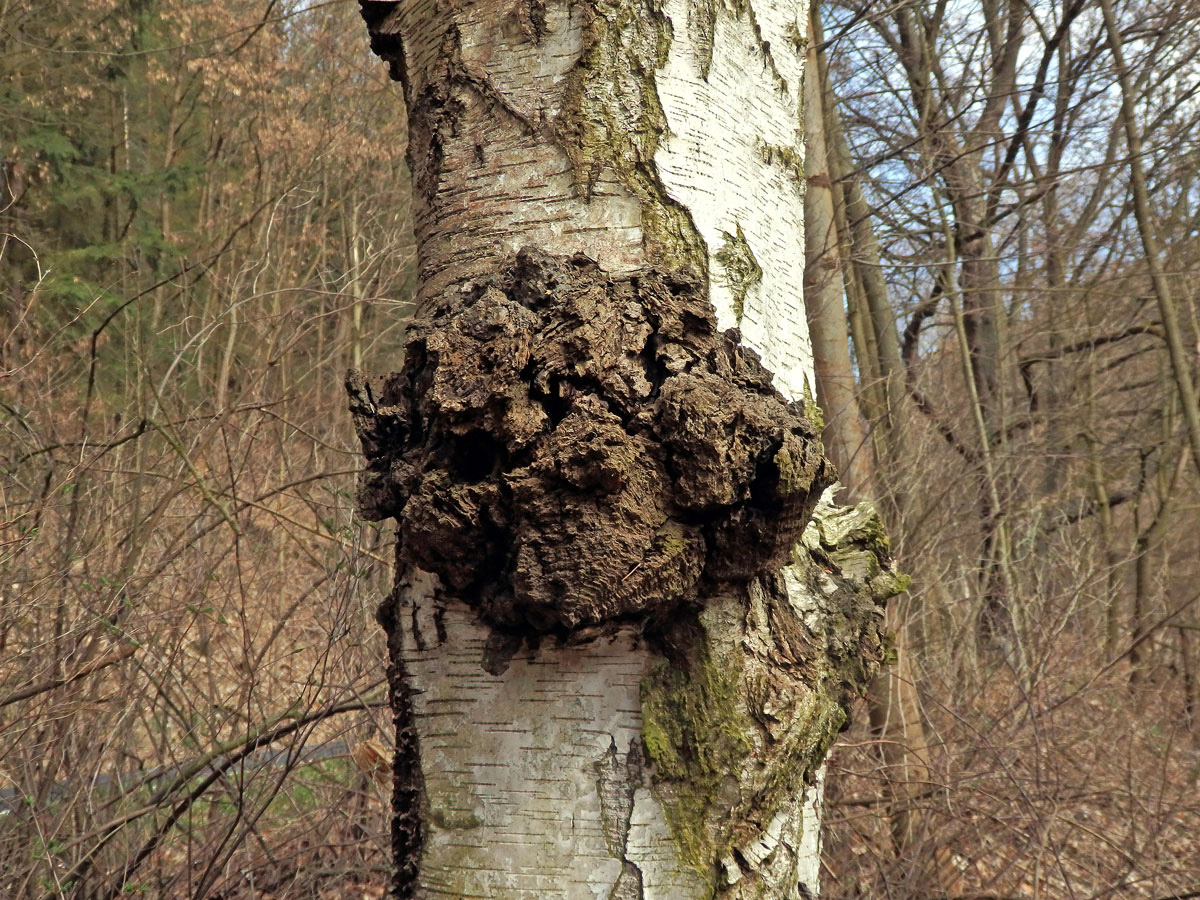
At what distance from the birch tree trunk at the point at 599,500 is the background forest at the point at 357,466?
76.8 inches

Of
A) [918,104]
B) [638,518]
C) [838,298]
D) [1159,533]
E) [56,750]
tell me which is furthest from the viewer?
[1159,533]

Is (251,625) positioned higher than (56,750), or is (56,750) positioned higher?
(251,625)

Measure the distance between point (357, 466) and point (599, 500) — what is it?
151 inches

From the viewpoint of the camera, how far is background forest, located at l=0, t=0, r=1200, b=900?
325cm

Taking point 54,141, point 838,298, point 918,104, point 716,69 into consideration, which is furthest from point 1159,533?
point 54,141

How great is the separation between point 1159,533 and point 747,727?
29.0 ft

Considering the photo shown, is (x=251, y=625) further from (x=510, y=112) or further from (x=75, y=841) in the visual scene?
(x=510, y=112)

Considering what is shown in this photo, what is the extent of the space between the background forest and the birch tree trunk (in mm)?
1950

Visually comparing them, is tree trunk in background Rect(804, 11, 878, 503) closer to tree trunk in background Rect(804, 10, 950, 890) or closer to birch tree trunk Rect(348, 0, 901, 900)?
tree trunk in background Rect(804, 10, 950, 890)

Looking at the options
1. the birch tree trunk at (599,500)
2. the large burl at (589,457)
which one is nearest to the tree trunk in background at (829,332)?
the birch tree trunk at (599,500)

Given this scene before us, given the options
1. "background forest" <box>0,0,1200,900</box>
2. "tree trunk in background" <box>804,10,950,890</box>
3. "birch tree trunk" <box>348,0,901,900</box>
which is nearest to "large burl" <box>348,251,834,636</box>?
"birch tree trunk" <box>348,0,901,900</box>

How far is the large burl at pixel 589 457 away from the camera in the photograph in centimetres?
102

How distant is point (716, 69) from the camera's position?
129 cm

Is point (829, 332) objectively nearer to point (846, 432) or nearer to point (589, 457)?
point (846, 432)
